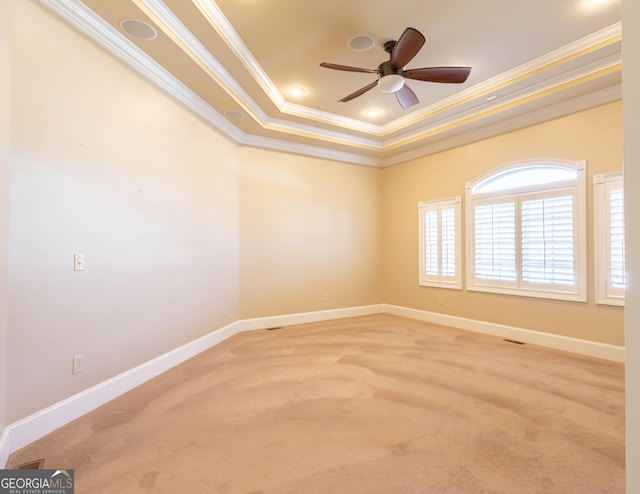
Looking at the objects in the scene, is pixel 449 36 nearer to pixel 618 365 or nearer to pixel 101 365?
pixel 618 365

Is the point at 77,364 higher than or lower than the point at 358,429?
higher

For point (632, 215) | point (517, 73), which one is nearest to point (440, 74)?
point (517, 73)

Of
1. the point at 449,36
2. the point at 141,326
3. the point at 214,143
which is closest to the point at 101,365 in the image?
the point at 141,326

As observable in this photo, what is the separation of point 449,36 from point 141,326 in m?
4.00

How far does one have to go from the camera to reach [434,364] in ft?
10.9

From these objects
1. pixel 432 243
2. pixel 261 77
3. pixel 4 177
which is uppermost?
pixel 261 77

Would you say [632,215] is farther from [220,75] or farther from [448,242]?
[448,242]

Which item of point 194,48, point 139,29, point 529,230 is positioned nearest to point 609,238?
point 529,230

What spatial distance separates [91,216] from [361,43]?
2.87 meters

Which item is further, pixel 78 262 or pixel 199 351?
pixel 199 351

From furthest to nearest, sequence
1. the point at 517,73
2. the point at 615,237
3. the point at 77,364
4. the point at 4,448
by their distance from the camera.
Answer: the point at 517,73, the point at 615,237, the point at 77,364, the point at 4,448

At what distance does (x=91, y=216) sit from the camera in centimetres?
242

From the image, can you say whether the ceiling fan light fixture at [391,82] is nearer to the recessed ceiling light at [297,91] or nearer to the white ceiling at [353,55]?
the white ceiling at [353,55]

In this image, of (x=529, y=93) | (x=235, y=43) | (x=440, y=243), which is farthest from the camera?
(x=440, y=243)
